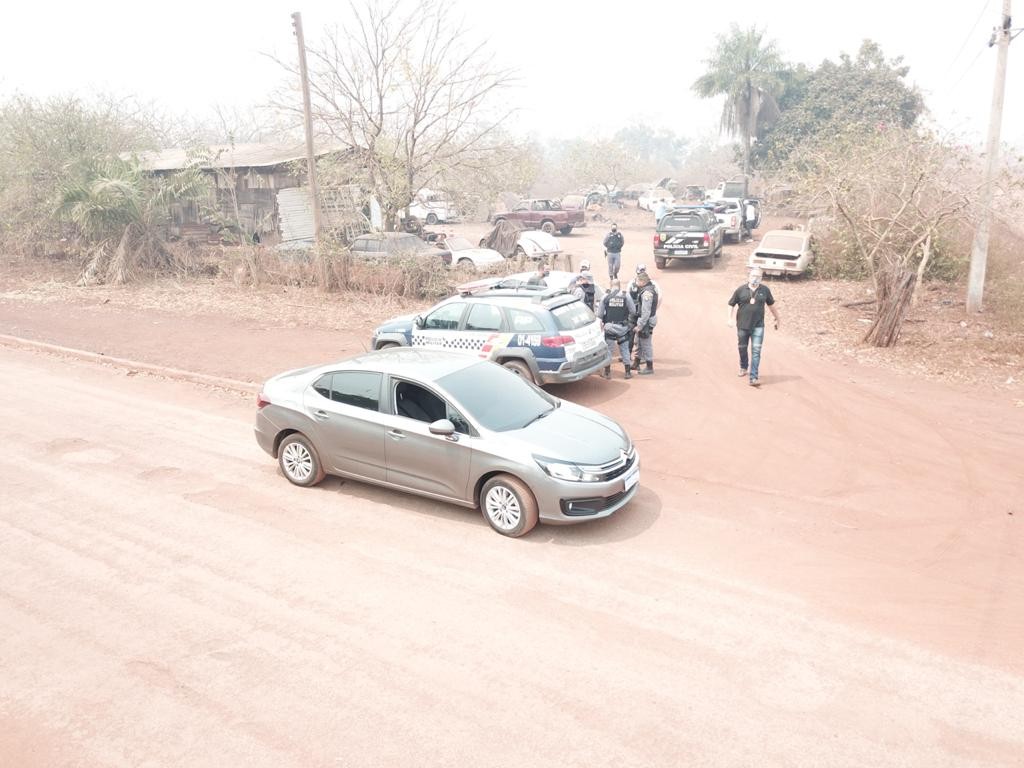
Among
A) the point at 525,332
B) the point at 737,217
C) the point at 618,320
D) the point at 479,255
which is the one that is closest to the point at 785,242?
the point at 737,217

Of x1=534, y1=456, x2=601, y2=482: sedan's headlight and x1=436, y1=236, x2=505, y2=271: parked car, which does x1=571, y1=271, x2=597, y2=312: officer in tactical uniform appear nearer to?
x1=436, y1=236, x2=505, y2=271: parked car

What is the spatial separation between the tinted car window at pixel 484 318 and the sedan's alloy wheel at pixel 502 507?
15.1 feet

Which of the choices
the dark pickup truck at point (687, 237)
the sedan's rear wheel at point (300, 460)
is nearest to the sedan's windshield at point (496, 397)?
the sedan's rear wheel at point (300, 460)

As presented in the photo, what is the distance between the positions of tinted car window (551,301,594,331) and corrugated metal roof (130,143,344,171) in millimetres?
13397

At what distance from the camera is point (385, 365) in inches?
315

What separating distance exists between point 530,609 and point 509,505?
4.29ft

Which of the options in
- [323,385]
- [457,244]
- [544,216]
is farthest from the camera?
[544,216]

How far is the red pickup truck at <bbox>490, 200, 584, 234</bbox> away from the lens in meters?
35.4

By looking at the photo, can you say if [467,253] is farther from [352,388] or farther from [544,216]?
[352,388]

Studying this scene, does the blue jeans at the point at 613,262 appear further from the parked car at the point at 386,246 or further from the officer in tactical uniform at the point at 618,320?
the officer in tactical uniform at the point at 618,320

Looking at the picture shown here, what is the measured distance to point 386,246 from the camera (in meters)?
20.0

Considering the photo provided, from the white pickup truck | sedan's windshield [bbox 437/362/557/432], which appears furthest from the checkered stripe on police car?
the white pickup truck

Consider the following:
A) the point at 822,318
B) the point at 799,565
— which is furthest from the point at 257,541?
the point at 822,318

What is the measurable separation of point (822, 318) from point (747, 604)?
1244 centimetres
